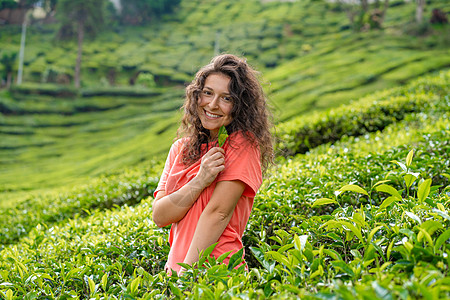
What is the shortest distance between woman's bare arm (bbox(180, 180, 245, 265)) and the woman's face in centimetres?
30

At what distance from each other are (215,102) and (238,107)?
0.32 feet

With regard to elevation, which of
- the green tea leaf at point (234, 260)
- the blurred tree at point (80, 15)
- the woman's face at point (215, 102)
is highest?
the blurred tree at point (80, 15)

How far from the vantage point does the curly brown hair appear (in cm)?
157

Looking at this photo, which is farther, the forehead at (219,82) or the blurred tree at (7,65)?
the blurred tree at (7,65)

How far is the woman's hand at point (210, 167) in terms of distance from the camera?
1.41 meters

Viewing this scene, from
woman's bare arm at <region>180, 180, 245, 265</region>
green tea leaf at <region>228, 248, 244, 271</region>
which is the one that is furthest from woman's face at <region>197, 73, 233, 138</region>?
green tea leaf at <region>228, 248, 244, 271</region>

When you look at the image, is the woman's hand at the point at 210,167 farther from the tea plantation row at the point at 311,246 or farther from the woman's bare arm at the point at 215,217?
the tea plantation row at the point at 311,246

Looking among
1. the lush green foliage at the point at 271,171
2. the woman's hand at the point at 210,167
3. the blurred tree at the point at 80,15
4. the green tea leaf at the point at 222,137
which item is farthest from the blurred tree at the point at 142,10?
the woman's hand at the point at 210,167

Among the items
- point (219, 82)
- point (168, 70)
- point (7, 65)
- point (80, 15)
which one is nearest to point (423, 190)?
point (219, 82)

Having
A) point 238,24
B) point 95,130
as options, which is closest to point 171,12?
point 238,24

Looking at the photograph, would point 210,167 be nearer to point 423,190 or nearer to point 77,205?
point 423,190

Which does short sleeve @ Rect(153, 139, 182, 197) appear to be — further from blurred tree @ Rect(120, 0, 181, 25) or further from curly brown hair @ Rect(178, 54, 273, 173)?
blurred tree @ Rect(120, 0, 181, 25)

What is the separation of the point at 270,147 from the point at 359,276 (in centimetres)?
78

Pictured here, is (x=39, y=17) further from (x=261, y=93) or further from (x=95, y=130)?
(x=261, y=93)
